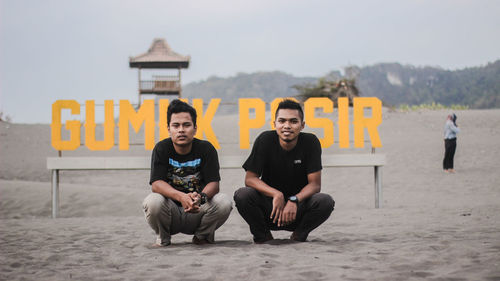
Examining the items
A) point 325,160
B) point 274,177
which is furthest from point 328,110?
point 274,177

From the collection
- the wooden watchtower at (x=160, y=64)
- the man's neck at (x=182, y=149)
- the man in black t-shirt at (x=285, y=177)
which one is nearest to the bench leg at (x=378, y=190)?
the man in black t-shirt at (x=285, y=177)

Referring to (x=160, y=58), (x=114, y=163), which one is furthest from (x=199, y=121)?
(x=160, y=58)

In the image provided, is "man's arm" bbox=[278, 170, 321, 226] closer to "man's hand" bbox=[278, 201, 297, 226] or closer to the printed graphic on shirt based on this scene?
"man's hand" bbox=[278, 201, 297, 226]

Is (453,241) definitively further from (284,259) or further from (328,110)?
(328,110)

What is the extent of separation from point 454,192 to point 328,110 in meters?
3.94

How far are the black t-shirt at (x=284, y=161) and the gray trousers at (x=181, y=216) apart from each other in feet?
1.32

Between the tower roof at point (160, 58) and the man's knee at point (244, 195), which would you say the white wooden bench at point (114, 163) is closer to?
the man's knee at point (244, 195)

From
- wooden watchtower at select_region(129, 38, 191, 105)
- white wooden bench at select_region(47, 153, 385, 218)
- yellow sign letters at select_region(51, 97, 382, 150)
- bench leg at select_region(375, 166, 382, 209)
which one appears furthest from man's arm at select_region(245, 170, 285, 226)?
wooden watchtower at select_region(129, 38, 191, 105)

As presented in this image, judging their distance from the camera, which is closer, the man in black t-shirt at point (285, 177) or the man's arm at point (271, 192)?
the man's arm at point (271, 192)

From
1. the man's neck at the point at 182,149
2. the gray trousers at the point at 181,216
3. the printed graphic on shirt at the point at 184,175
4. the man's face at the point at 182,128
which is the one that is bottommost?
the gray trousers at the point at 181,216

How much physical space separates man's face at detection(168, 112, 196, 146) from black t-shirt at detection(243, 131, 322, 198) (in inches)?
21.5

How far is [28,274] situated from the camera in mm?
3318

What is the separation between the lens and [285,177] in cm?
419

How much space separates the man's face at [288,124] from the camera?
4.07 metres
